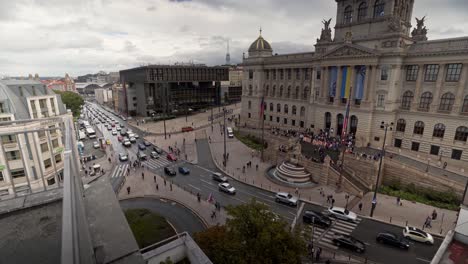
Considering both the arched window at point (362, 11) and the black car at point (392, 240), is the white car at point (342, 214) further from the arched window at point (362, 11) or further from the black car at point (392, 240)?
the arched window at point (362, 11)

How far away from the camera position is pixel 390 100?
4178 cm

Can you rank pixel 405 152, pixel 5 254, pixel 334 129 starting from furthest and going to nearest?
pixel 334 129
pixel 405 152
pixel 5 254

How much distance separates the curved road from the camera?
25500 millimetres

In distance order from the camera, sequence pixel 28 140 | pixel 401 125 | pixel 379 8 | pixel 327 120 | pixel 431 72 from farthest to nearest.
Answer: pixel 327 120, pixel 379 8, pixel 401 125, pixel 431 72, pixel 28 140

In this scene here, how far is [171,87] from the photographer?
92938 mm

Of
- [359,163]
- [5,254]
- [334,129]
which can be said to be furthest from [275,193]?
[5,254]

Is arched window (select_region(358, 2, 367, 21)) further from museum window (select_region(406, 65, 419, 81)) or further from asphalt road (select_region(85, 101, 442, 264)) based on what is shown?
asphalt road (select_region(85, 101, 442, 264))

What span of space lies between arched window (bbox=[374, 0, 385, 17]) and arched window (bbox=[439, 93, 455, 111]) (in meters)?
18.8

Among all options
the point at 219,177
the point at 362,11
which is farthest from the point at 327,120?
the point at 219,177

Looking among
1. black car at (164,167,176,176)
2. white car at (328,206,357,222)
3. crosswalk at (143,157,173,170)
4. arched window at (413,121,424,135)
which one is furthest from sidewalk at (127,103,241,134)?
arched window at (413,121,424,135)

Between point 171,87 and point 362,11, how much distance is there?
224 feet

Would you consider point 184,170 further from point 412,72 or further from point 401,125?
point 412,72

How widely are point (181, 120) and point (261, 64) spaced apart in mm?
35399

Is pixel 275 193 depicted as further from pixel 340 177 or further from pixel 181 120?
pixel 181 120
